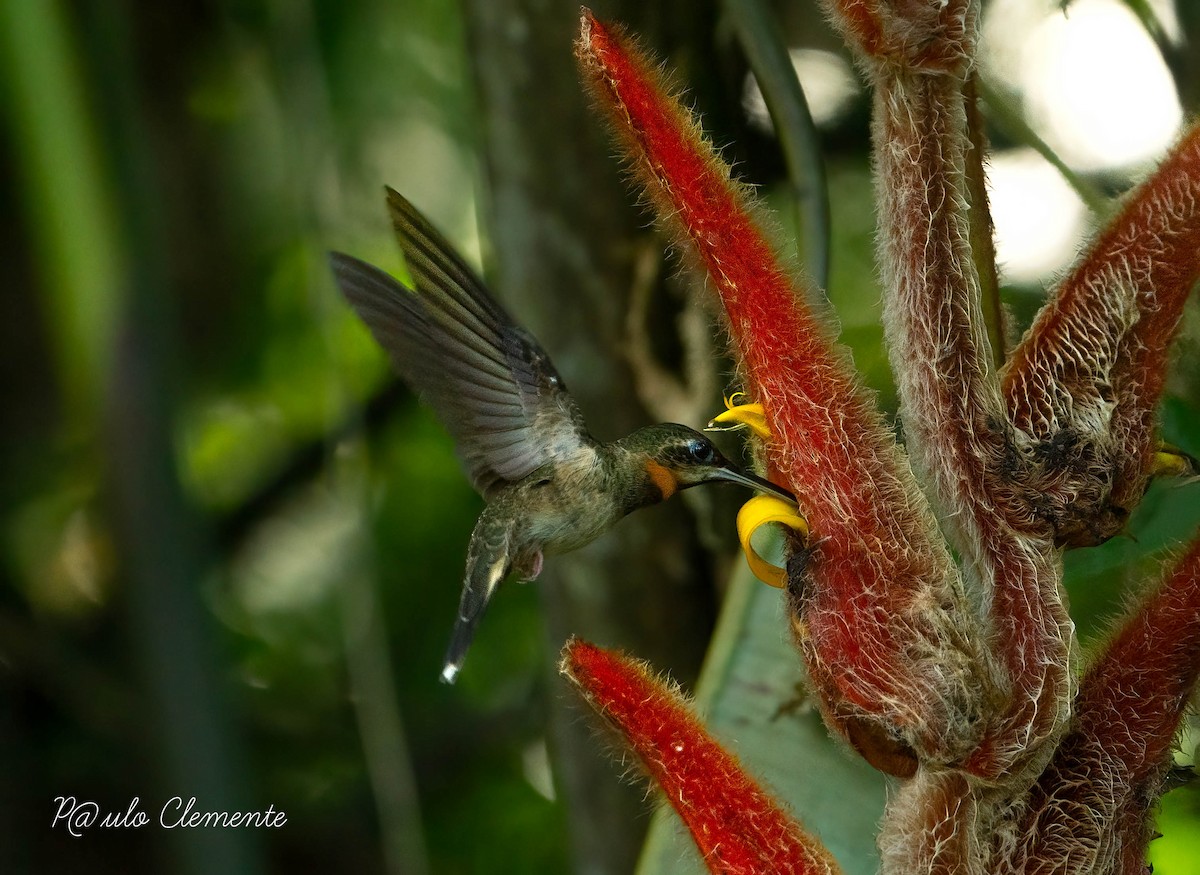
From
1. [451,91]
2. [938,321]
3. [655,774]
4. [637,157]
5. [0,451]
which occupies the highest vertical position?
[451,91]

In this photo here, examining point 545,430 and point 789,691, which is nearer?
point 789,691

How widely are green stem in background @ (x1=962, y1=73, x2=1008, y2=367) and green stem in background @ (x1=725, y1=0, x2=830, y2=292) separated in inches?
14.7

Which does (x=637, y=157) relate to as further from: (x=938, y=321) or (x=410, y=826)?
(x=410, y=826)

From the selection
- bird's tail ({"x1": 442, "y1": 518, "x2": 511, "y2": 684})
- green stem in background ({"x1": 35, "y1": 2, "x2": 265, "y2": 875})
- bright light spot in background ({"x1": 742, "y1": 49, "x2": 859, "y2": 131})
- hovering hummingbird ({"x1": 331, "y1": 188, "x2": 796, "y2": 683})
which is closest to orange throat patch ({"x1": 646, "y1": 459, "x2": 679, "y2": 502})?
hovering hummingbird ({"x1": 331, "y1": 188, "x2": 796, "y2": 683})

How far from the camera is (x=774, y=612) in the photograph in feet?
2.67

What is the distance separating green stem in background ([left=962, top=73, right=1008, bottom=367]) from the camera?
0.51m

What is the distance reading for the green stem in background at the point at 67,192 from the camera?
2.24ft

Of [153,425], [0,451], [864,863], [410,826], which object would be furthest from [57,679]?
[864,863]

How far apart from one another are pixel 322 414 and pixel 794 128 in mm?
1146

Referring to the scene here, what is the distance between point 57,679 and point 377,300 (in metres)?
1.01

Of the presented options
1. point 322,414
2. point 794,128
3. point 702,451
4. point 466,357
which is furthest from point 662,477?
point 322,414

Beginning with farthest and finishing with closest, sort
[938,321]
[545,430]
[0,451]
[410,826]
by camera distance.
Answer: [0,451]
[410,826]
[545,430]
[938,321]

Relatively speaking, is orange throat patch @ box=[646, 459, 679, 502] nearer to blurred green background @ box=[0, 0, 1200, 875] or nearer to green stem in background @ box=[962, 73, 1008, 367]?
blurred green background @ box=[0, 0, 1200, 875]
